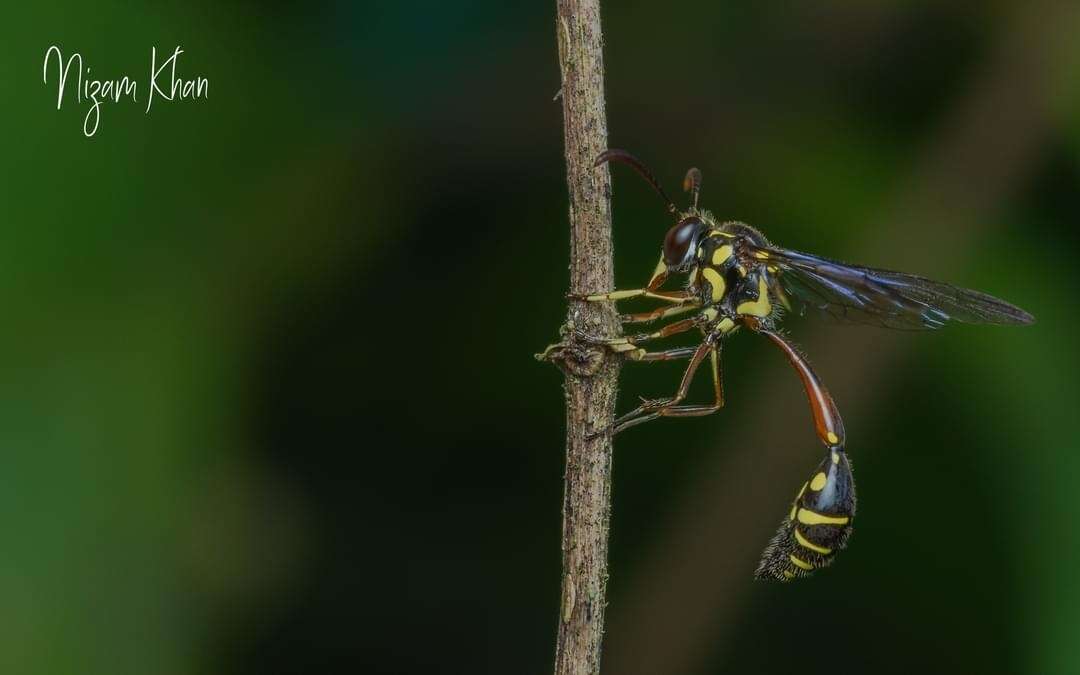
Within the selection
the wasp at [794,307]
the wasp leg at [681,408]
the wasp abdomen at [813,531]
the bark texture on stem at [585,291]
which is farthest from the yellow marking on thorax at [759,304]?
the bark texture on stem at [585,291]

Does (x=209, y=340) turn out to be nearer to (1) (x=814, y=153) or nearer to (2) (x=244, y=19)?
(2) (x=244, y=19)

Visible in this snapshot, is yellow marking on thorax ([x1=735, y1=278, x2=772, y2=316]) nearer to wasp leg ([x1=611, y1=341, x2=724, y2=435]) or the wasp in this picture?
the wasp

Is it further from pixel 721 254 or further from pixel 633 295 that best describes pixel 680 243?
pixel 633 295

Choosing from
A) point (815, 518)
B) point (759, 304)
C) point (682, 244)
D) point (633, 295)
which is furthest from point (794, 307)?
point (633, 295)

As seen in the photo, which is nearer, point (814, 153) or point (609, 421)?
point (609, 421)

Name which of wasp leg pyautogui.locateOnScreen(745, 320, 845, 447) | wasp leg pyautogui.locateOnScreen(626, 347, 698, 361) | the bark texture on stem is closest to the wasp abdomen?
wasp leg pyautogui.locateOnScreen(745, 320, 845, 447)

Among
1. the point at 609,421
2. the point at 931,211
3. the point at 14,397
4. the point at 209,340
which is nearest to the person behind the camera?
the point at 609,421

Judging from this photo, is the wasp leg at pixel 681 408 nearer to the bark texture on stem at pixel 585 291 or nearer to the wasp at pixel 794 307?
the wasp at pixel 794 307

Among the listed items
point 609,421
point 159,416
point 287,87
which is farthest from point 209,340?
point 609,421
